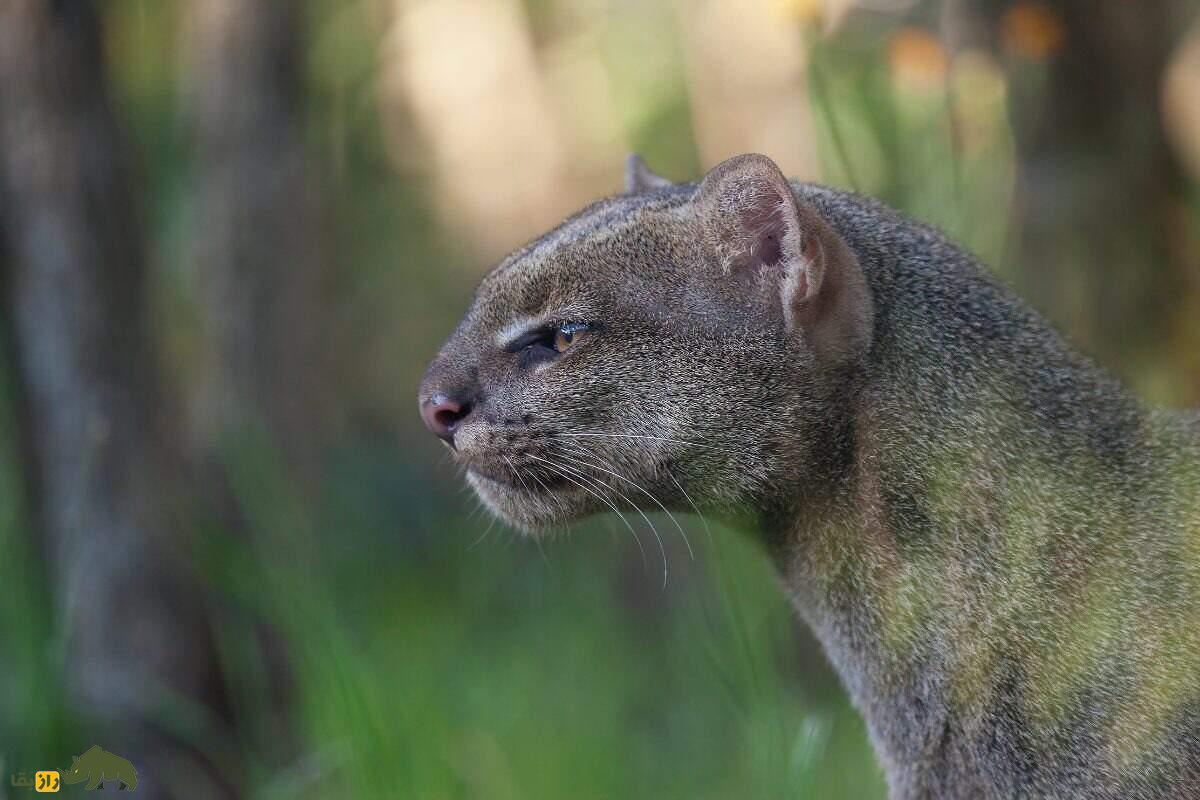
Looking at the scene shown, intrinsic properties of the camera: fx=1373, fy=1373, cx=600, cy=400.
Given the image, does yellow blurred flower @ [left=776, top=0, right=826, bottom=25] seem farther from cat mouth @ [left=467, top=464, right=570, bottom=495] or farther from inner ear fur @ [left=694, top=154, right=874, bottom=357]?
cat mouth @ [left=467, top=464, right=570, bottom=495]

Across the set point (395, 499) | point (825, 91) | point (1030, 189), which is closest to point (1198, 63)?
point (1030, 189)

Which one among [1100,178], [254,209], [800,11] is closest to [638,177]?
[800,11]

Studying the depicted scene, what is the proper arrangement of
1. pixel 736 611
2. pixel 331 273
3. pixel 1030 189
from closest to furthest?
pixel 736 611 → pixel 1030 189 → pixel 331 273

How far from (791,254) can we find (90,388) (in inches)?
132

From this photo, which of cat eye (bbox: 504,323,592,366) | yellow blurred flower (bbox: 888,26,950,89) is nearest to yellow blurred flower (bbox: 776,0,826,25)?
yellow blurred flower (bbox: 888,26,950,89)

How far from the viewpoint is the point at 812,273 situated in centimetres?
279

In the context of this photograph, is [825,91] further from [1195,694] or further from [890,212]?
[1195,694]

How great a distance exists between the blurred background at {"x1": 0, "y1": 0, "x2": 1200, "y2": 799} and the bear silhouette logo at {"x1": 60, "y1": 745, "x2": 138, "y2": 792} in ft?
0.22

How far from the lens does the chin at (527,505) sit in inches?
122

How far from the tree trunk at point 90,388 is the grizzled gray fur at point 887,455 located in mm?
2570

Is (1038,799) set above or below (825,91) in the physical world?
below

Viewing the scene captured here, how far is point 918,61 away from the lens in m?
3.92

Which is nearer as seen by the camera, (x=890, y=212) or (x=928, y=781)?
(x=928, y=781)

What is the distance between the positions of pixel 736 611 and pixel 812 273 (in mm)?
862
